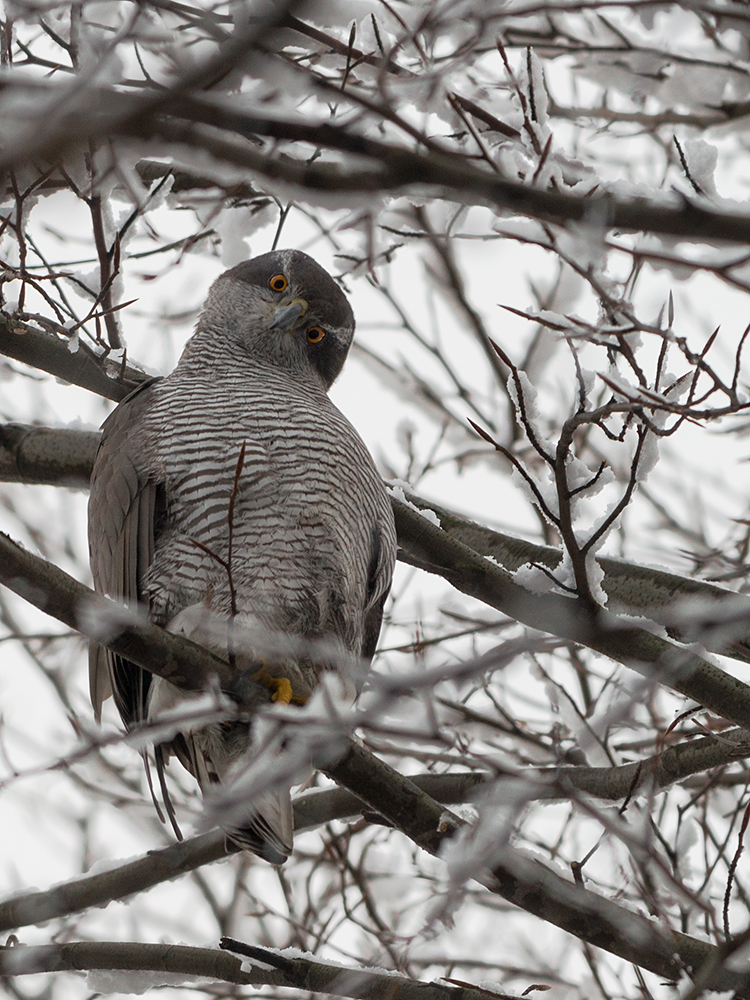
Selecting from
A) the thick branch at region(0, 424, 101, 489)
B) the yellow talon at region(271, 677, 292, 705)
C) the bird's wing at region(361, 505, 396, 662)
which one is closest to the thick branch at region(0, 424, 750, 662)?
the thick branch at region(0, 424, 101, 489)

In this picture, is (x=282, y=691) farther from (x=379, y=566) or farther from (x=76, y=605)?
(x=76, y=605)

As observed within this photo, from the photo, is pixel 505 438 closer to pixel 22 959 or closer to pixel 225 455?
pixel 225 455

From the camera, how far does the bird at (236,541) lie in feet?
13.5

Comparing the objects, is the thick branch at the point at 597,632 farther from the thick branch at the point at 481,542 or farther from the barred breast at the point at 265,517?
the barred breast at the point at 265,517

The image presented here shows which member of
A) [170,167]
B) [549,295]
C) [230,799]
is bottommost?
[230,799]

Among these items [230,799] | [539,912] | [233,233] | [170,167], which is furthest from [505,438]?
[230,799]

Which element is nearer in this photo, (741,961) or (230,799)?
(230,799)

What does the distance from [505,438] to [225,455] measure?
3290 millimetres

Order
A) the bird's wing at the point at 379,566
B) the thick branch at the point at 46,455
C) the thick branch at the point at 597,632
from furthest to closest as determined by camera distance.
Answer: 1. the thick branch at the point at 46,455
2. the bird's wing at the point at 379,566
3. the thick branch at the point at 597,632

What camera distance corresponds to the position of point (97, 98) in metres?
1.26

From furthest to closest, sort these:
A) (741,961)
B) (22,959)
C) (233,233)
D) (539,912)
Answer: (233,233) < (22,959) < (539,912) < (741,961)

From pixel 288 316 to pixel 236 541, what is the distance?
1.77 metres

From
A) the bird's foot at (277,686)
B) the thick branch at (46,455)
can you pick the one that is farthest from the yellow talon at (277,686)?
the thick branch at (46,455)

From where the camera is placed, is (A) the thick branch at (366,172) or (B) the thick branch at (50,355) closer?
(A) the thick branch at (366,172)
